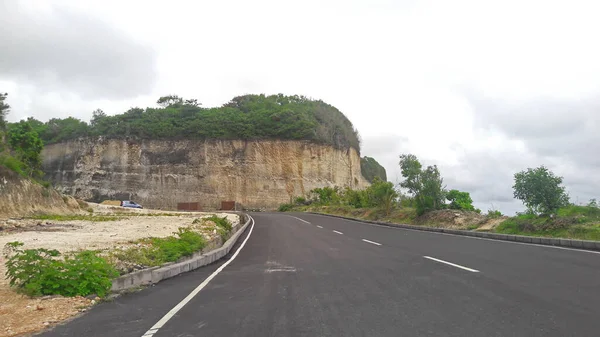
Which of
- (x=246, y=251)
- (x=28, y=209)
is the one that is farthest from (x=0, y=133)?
(x=246, y=251)

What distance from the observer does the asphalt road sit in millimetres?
4711

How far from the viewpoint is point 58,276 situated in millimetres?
6832

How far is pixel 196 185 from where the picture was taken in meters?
74.0

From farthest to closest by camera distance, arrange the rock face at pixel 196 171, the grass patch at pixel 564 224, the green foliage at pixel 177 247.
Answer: the rock face at pixel 196 171 → the grass patch at pixel 564 224 → the green foliage at pixel 177 247

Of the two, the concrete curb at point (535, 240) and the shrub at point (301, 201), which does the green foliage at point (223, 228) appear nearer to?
the concrete curb at point (535, 240)

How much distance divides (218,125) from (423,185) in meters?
57.3

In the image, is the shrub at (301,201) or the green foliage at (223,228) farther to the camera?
the shrub at (301,201)

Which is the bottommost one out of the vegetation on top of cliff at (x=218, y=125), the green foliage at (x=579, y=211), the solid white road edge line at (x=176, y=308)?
the solid white road edge line at (x=176, y=308)

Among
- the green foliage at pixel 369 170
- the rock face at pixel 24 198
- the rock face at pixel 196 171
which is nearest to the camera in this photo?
the rock face at pixel 24 198

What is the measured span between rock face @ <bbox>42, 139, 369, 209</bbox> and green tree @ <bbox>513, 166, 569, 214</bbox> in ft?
190

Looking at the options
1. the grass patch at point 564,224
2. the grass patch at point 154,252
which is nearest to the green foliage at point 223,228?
the grass patch at point 154,252

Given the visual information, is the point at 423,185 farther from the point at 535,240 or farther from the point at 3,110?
the point at 3,110

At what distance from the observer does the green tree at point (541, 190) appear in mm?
16000

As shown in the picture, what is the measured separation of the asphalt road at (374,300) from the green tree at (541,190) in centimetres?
632
